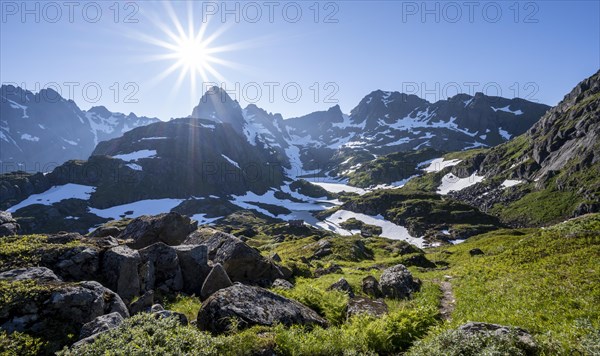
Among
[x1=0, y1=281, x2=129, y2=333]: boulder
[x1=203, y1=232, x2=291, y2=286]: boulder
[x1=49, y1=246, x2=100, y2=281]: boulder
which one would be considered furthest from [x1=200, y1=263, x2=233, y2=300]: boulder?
[x1=0, y1=281, x2=129, y2=333]: boulder

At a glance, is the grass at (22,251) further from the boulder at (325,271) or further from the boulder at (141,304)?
the boulder at (325,271)

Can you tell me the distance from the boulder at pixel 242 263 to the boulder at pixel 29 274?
10.9 metres

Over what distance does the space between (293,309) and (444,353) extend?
6.54 meters

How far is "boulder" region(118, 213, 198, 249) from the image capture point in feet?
87.9

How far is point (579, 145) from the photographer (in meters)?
173

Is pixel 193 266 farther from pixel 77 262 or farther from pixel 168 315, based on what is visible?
pixel 168 315

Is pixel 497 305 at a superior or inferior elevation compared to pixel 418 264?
superior

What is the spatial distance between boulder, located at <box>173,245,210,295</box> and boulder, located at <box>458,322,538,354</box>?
14.7m

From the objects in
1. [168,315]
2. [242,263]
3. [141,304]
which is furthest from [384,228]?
[168,315]

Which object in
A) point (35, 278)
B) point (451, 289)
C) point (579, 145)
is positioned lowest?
point (451, 289)

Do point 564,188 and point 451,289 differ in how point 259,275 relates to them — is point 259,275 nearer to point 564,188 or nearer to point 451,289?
point 451,289

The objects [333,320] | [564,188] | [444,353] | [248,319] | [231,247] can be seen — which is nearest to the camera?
[444,353]

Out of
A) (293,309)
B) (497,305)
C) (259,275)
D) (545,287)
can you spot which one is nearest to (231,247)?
(259,275)

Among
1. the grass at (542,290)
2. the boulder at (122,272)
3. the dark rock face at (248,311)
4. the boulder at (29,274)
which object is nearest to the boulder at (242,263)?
the boulder at (122,272)
